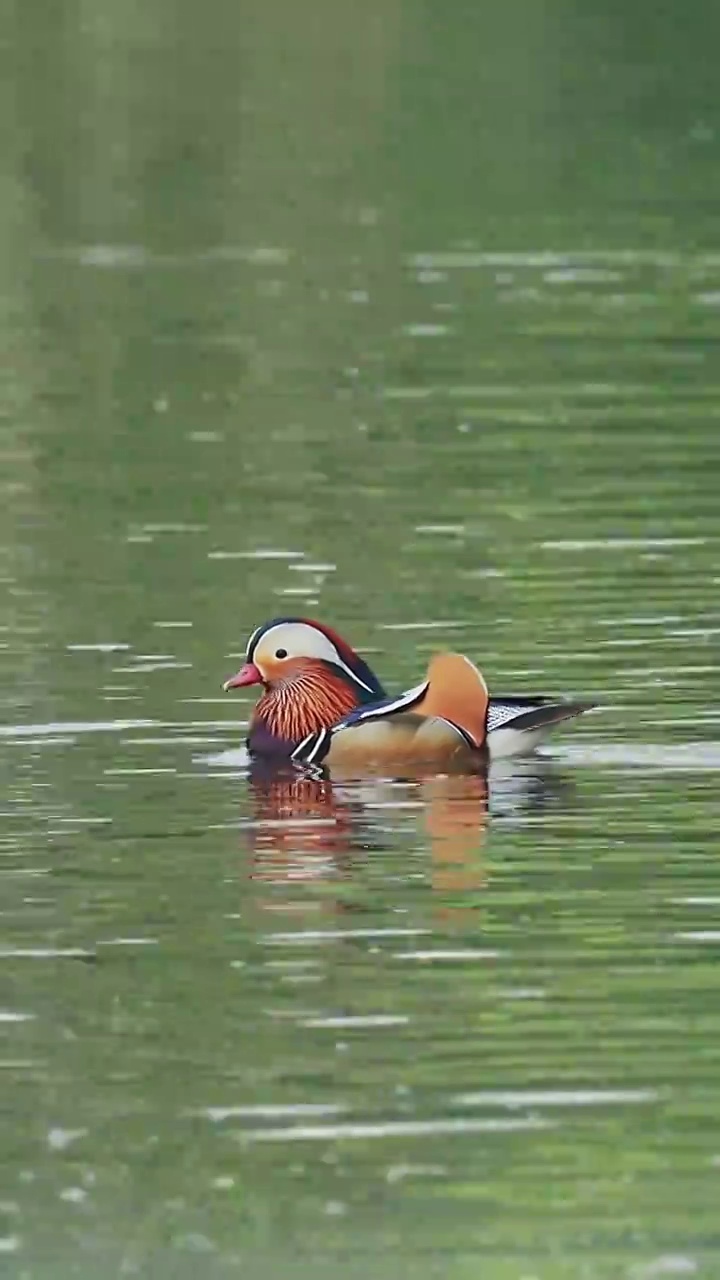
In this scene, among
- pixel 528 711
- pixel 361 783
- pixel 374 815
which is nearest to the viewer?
pixel 374 815

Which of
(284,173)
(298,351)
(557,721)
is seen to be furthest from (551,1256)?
(284,173)

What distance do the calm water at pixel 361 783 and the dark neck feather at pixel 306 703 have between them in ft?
0.90

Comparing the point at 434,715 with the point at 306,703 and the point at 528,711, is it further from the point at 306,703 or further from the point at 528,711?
the point at 306,703

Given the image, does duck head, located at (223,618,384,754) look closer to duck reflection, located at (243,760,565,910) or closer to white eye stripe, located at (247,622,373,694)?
white eye stripe, located at (247,622,373,694)

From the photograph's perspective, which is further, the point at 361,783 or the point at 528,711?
the point at 361,783

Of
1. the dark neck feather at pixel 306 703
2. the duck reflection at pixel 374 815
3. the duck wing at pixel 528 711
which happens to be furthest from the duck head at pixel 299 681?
the duck wing at pixel 528 711

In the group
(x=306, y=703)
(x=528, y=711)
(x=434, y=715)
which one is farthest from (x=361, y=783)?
(x=528, y=711)

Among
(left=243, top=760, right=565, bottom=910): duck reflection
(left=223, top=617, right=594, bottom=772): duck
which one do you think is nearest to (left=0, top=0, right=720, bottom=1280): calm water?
(left=243, top=760, right=565, bottom=910): duck reflection

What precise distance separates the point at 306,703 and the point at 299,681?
97mm

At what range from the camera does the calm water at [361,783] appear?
37.8ft

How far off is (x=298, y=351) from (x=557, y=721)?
1852 cm

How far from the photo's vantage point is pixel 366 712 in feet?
57.8

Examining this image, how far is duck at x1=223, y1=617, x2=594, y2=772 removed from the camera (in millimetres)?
17078

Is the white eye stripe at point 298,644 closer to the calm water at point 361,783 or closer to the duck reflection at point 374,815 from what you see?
the calm water at point 361,783
